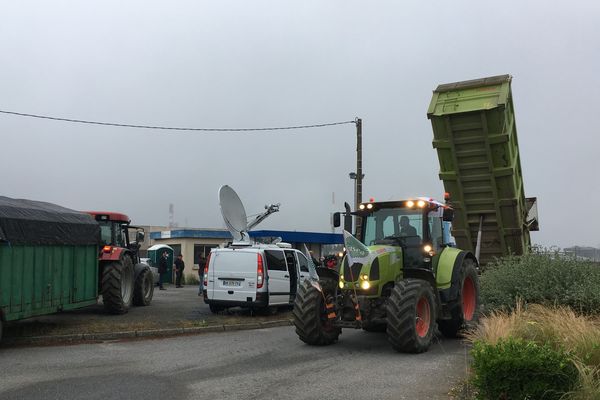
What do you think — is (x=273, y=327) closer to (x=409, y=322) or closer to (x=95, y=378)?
(x=409, y=322)

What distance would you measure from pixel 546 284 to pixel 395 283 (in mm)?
2795

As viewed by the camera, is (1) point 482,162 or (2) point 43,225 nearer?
(2) point 43,225

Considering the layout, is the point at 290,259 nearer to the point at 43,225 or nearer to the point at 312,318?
the point at 312,318

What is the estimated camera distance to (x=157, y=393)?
20.7 feet

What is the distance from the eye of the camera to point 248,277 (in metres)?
13.1

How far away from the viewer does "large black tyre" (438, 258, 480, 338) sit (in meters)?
9.98

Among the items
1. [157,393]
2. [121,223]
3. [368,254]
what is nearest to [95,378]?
[157,393]

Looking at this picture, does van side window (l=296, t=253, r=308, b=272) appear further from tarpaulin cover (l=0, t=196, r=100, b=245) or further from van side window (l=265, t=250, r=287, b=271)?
tarpaulin cover (l=0, t=196, r=100, b=245)

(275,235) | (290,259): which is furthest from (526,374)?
(275,235)

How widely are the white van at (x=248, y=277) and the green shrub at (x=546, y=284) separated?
4763 millimetres

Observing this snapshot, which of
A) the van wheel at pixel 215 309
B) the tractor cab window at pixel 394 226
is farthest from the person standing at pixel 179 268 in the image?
the tractor cab window at pixel 394 226

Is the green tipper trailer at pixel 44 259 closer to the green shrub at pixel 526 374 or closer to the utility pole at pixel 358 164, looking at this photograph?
the green shrub at pixel 526 374

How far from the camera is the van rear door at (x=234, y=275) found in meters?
13.1

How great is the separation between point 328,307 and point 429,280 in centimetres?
176
